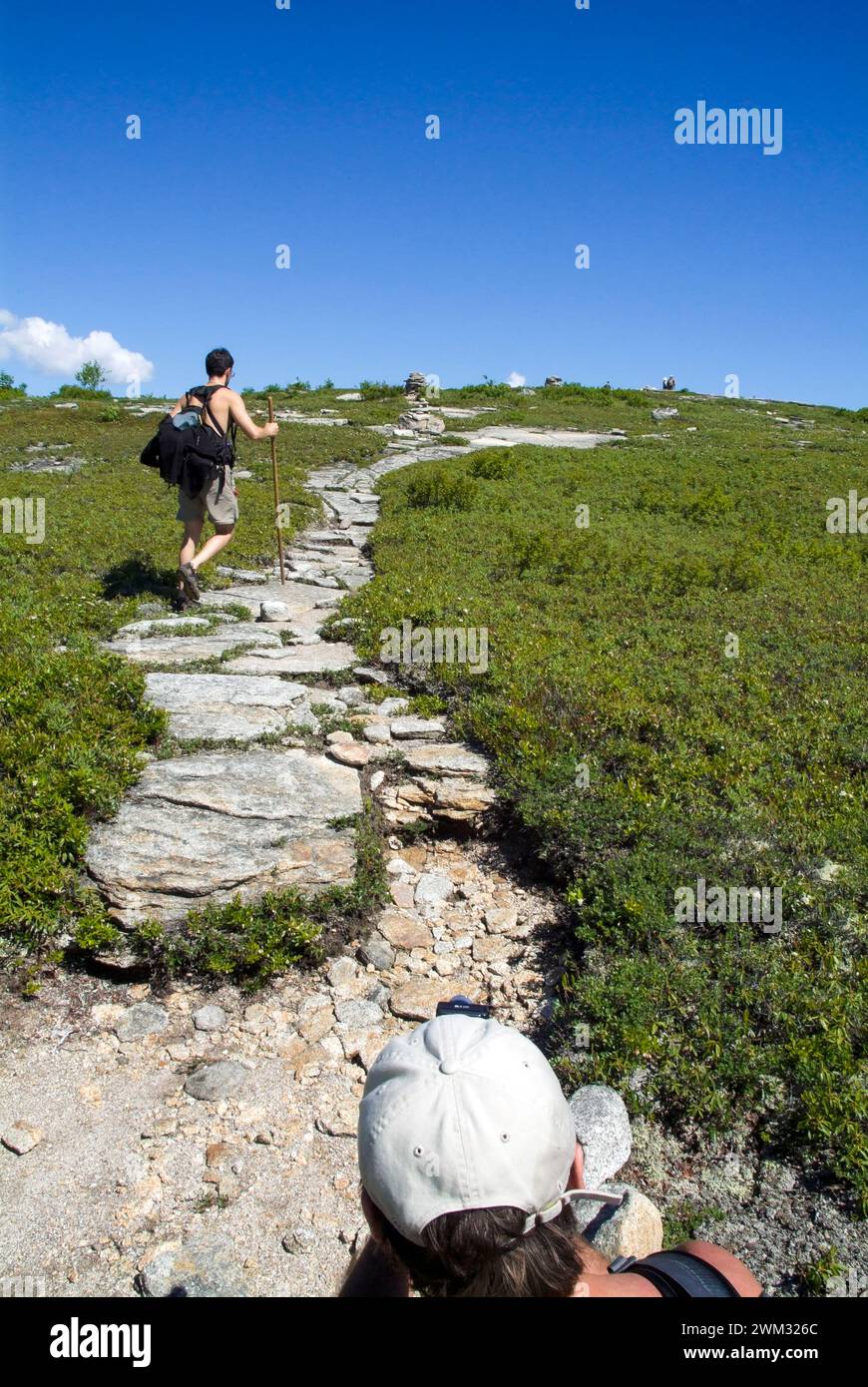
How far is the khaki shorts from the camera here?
9836 millimetres

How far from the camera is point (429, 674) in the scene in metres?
8.51

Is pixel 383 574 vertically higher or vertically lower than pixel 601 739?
higher

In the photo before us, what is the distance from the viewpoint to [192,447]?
31.1 ft

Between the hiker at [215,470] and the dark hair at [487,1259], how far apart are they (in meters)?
8.51

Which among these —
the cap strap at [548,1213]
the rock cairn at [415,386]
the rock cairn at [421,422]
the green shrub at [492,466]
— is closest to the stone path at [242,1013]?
the cap strap at [548,1213]

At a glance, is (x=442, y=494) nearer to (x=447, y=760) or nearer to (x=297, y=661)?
(x=297, y=661)

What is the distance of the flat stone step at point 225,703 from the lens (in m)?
6.98

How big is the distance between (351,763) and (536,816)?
1.67 metres

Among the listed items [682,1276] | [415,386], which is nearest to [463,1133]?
[682,1276]

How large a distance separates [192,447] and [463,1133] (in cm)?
887

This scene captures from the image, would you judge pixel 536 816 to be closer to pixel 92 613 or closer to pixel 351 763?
pixel 351 763

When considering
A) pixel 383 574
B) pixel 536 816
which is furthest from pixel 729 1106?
pixel 383 574

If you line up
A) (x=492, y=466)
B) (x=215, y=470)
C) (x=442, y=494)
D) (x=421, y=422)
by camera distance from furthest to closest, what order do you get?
(x=421, y=422)
(x=492, y=466)
(x=442, y=494)
(x=215, y=470)
